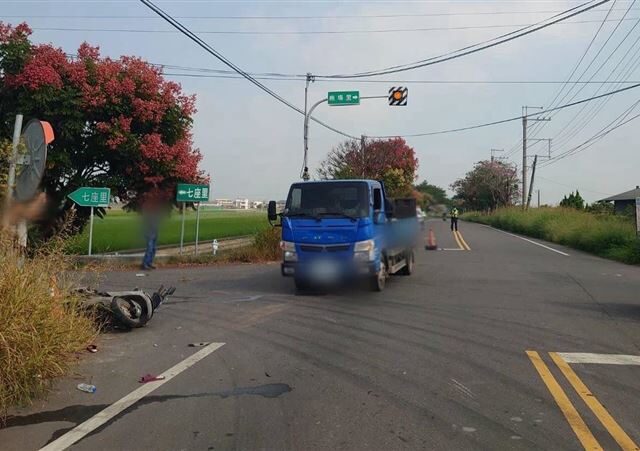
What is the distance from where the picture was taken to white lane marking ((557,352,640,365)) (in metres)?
6.97

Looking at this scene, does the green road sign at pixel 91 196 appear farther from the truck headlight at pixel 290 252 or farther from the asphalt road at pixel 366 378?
the truck headlight at pixel 290 252

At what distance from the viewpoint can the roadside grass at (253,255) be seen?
20.4 metres

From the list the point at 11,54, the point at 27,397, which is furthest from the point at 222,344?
the point at 11,54

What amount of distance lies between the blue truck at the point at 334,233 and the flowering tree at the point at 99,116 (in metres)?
8.89

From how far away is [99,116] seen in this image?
19219mm

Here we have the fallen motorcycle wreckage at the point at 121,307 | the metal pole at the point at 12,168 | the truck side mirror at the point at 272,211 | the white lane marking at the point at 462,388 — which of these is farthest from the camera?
the truck side mirror at the point at 272,211

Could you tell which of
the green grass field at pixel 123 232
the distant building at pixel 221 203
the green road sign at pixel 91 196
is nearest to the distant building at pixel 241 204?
the distant building at pixel 221 203

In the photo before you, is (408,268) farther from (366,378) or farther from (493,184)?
(493,184)

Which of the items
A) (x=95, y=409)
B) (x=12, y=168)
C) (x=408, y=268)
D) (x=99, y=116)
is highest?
(x=99, y=116)

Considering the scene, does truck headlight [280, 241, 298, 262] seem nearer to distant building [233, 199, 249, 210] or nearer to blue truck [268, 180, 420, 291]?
blue truck [268, 180, 420, 291]

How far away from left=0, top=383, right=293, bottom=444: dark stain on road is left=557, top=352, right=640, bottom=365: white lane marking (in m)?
3.46

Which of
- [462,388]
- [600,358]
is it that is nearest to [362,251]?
[600,358]

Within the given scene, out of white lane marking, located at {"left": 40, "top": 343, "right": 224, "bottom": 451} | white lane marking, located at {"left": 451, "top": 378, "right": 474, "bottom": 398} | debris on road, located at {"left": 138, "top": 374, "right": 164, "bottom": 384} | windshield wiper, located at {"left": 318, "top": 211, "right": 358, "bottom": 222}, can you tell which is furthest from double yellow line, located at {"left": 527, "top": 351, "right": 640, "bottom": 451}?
windshield wiper, located at {"left": 318, "top": 211, "right": 358, "bottom": 222}

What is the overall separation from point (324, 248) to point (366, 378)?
555cm
